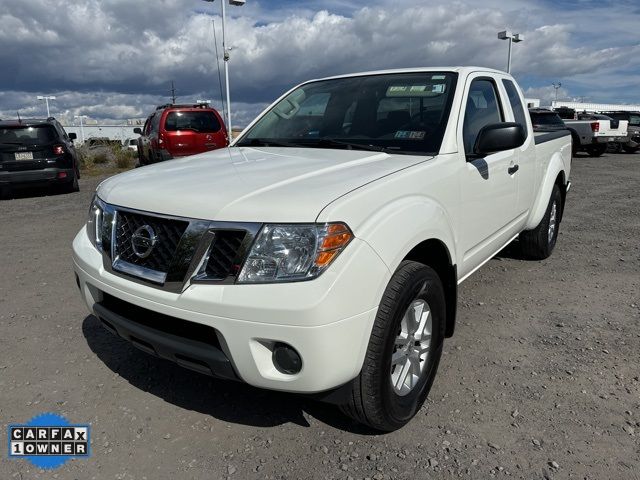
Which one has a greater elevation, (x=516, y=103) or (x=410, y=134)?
(x=516, y=103)

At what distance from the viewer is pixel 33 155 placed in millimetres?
10195

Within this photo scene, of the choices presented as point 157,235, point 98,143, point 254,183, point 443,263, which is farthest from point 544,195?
point 98,143

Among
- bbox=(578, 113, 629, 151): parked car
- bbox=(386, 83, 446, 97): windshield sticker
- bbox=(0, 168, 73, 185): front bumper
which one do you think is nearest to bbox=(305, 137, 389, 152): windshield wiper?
bbox=(386, 83, 446, 97): windshield sticker

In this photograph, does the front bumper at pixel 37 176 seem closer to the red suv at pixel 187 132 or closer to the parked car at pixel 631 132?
the red suv at pixel 187 132

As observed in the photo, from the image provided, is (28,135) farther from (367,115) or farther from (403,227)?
(403,227)

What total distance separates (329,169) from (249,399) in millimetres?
1357

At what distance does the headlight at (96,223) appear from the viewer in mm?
2641

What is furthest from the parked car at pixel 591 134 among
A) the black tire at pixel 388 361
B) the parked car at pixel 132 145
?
the black tire at pixel 388 361

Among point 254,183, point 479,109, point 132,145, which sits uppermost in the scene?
point 479,109

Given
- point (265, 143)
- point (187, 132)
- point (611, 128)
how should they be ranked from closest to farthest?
point (265, 143), point (187, 132), point (611, 128)

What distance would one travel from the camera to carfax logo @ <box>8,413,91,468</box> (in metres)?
2.43

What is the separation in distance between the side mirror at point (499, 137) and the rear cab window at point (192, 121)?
9.98 metres

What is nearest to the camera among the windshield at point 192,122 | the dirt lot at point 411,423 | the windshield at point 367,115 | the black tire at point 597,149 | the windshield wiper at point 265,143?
the dirt lot at point 411,423

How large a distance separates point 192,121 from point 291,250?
1107 cm
